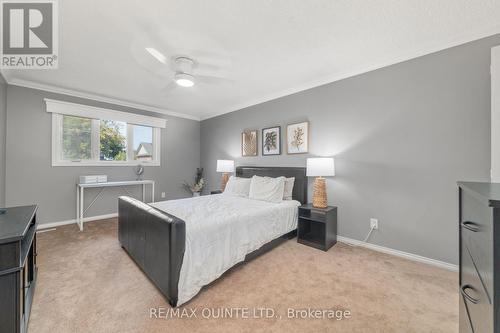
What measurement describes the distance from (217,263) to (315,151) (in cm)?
225

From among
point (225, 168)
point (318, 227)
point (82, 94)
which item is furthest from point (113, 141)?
point (318, 227)

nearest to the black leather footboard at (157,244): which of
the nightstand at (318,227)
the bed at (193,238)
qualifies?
the bed at (193,238)

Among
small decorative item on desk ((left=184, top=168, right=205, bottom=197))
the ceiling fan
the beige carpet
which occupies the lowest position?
the beige carpet

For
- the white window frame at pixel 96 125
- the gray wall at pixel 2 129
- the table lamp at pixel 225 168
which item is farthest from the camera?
the table lamp at pixel 225 168

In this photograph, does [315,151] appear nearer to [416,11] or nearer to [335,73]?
[335,73]

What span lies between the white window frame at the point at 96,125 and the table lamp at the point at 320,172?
3648mm

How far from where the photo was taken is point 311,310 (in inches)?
61.1

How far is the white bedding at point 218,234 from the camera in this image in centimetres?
163

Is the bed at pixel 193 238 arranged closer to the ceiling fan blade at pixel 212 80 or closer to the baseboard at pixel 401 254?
the baseboard at pixel 401 254

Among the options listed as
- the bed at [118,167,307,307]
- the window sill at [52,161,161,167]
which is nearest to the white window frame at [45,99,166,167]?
the window sill at [52,161,161,167]

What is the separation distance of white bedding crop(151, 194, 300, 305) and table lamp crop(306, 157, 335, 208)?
437mm

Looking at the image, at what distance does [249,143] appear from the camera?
4.20 metres

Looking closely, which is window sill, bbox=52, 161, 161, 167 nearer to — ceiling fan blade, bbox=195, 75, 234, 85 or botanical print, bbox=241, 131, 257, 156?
botanical print, bbox=241, 131, 257, 156

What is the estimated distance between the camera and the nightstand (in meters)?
2.62
